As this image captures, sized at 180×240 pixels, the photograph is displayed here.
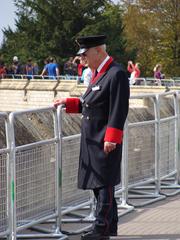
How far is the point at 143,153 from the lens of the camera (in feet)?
33.6

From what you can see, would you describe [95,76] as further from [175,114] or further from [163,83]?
[163,83]

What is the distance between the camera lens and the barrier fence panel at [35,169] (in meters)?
7.39

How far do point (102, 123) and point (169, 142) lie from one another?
12.9 ft

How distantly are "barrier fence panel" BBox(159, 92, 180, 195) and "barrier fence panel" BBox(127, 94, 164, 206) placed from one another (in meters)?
0.25

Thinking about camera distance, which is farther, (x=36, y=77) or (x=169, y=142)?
(x=36, y=77)

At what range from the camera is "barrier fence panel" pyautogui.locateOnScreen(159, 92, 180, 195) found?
10711 mm

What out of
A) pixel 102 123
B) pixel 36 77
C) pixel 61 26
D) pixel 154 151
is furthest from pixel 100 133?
pixel 61 26

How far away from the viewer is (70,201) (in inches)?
336

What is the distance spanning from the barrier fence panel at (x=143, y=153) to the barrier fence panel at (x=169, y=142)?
9.7 inches

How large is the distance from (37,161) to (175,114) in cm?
379

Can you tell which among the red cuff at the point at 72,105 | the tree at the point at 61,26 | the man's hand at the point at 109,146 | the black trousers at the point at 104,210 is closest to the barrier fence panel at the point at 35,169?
the red cuff at the point at 72,105

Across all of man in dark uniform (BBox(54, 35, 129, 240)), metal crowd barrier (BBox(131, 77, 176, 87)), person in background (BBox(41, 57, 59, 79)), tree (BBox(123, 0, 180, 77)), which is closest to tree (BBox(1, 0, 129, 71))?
tree (BBox(123, 0, 180, 77))

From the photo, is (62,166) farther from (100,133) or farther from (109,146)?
(109,146)

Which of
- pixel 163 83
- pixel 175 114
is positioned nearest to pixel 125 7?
pixel 163 83
